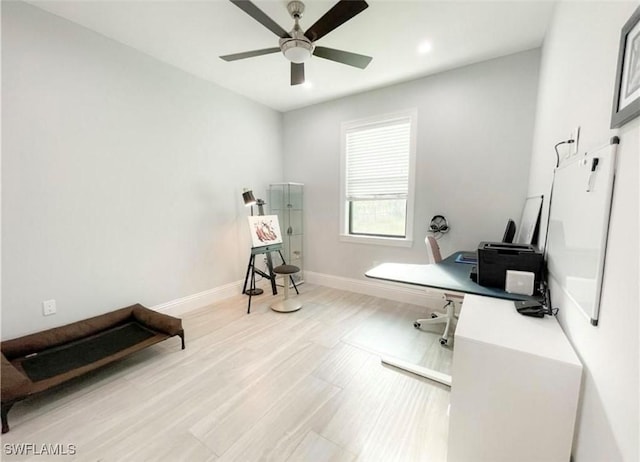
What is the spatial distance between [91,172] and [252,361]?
227cm

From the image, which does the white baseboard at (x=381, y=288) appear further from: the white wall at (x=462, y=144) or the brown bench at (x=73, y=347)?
the brown bench at (x=73, y=347)

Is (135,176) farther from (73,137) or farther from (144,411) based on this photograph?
(144,411)

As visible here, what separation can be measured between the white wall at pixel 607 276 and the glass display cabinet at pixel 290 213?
337 centimetres

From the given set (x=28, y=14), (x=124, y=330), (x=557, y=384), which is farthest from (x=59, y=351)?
(x=557, y=384)

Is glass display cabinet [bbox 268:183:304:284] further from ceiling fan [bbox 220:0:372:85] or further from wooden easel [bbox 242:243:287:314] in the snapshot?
ceiling fan [bbox 220:0:372:85]

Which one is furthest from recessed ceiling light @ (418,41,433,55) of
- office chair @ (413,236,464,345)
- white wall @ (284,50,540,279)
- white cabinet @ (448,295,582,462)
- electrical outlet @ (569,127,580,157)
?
white cabinet @ (448,295,582,462)

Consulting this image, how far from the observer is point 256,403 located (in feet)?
5.82

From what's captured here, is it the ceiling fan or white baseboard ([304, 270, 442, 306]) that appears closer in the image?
the ceiling fan

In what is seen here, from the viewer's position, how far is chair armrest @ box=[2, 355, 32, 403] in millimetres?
1513

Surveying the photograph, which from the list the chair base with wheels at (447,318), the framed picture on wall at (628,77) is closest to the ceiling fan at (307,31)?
the framed picture on wall at (628,77)

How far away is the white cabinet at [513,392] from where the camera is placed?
1.06m

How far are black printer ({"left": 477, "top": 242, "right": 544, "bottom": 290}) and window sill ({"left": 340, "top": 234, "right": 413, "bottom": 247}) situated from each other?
1.66 meters

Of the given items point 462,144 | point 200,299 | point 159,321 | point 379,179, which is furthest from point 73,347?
point 462,144

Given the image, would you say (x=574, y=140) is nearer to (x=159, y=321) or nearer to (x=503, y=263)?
(x=503, y=263)
